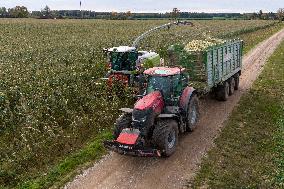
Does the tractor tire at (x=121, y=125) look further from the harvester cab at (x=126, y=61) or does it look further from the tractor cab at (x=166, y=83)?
the harvester cab at (x=126, y=61)

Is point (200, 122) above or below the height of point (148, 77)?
below

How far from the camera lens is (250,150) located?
43.9ft

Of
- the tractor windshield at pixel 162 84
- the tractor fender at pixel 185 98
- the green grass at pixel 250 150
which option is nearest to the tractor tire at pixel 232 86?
the green grass at pixel 250 150

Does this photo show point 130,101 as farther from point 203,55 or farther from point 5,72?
point 5,72

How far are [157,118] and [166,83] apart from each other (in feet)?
4.54

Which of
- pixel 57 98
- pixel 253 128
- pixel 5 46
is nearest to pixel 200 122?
pixel 253 128

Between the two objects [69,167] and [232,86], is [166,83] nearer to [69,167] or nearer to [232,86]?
[69,167]

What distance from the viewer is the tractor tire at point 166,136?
12.0 metres

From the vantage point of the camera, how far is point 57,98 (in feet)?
53.8

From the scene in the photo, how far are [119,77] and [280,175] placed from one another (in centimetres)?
953

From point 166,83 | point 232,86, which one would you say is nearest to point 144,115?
point 166,83

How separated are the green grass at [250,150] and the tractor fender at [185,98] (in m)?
1.70

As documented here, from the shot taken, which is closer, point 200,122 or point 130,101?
point 200,122

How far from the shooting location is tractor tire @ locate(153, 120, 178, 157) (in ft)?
39.3
